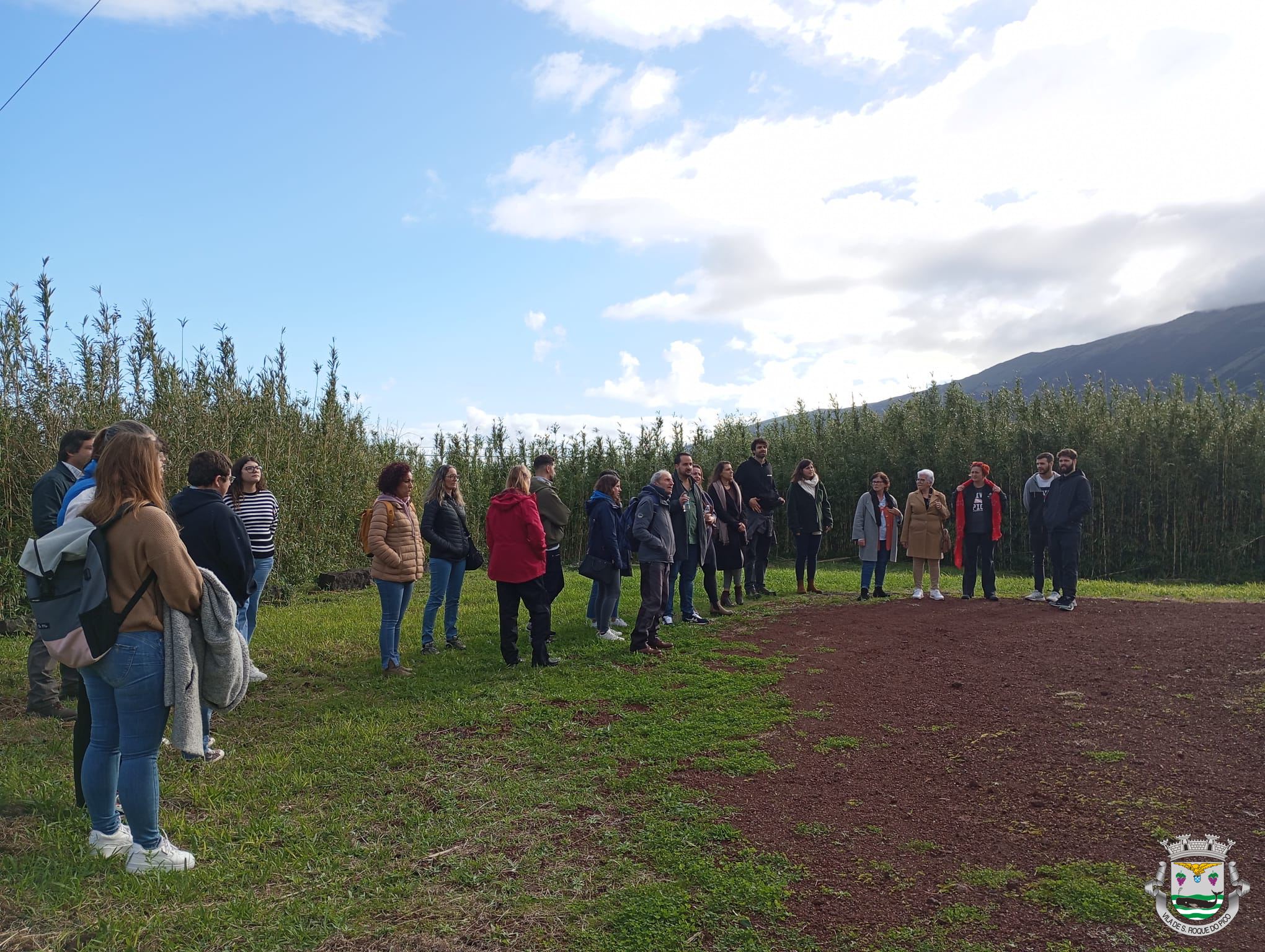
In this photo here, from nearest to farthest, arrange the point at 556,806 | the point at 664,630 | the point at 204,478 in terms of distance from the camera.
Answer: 1. the point at 556,806
2. the point at 204,478
3. the point at 664,630

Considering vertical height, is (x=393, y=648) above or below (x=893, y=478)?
below

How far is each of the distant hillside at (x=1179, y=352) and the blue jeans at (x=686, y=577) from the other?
142976 mm

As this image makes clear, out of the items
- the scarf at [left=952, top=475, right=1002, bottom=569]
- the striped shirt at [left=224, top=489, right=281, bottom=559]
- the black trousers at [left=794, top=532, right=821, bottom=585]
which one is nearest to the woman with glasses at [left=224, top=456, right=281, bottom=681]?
the striped shirt at [left=224, top=489, right=281, bottom=559]

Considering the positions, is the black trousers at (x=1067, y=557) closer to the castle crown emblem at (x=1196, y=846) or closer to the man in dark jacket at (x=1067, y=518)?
the man in dark jacket at (x=1067, y=518)

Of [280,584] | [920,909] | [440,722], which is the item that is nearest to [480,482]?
[280,584]

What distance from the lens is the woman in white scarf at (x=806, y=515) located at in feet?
40.1

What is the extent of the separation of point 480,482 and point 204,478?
14.4 metres

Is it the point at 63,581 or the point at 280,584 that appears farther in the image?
the point at 280,584

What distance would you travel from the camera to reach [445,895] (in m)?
3.63

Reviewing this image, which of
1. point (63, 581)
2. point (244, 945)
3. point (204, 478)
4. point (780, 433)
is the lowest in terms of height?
point (244, 945)

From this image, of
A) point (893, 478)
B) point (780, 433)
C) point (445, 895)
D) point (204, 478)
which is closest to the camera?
point (445, 895)

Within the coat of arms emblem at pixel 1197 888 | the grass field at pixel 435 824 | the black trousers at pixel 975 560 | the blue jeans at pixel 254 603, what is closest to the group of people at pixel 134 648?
the grass field at pixel 435 824

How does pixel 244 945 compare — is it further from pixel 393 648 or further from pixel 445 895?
pixel 393 648

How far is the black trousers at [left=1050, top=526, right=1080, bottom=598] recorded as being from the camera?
10.2 metres
